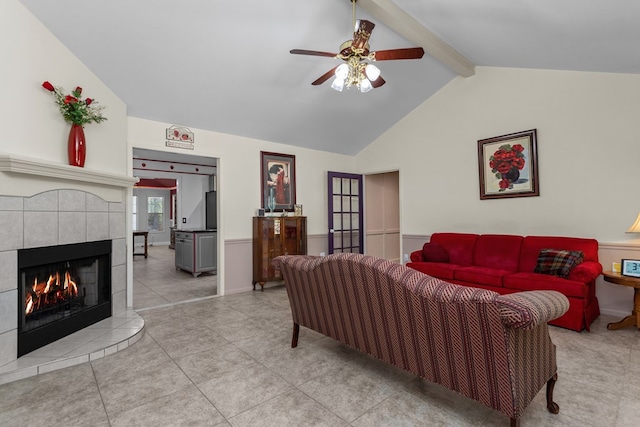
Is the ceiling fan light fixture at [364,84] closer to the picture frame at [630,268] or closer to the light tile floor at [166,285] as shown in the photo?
the picture frame at [630,268]

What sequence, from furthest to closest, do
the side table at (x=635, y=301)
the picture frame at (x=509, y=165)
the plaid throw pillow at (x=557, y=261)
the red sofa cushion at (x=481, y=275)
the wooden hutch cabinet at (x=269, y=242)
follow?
the wooden hutch cabinet at (x=269, y=242), the picture frame at (x=509, y=165), the red sofa cushion at (x=481, y=275), the plaid throw pillow at (x=557, y=261), the side table at (x=635, y=301)

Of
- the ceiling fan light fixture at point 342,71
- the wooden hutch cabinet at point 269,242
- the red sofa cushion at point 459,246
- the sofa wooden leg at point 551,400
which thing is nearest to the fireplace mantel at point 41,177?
the wooden hutch cabinet at point 269,242

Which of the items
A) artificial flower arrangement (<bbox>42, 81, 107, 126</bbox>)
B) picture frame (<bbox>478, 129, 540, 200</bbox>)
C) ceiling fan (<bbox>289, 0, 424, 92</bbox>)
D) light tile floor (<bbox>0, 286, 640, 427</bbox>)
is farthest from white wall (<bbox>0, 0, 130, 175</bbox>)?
picture frame (<bbox>478, 129, 540, 200</bbox>)

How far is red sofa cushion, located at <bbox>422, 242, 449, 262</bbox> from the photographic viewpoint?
4418mm

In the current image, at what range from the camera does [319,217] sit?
5.86m

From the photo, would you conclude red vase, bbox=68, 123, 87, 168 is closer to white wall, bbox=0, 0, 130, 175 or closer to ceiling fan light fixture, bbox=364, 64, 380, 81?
white wall, bbox=0, 0, 130, 175

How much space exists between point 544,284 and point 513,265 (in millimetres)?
749

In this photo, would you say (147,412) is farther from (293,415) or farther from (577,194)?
(577,194)

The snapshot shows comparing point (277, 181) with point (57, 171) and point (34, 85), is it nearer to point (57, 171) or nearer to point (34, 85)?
point (57, 171)

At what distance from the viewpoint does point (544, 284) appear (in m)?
3.19

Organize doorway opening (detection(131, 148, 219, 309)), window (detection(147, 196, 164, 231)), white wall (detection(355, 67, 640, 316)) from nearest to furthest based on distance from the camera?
white wall (detection(355, 67, 640, 316)), doorway opening (detection(131, 148, 219, 309)), window (detection(147, 196, 164, 231))

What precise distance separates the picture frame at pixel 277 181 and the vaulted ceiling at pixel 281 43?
70cm

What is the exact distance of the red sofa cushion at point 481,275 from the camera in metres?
3.58

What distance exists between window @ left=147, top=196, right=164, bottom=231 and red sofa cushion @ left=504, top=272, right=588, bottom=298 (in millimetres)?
12337
